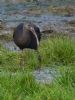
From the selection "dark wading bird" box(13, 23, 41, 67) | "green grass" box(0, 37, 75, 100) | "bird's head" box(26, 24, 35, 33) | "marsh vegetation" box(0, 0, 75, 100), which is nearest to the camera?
"green grass" box(0, 37, 75, 100)

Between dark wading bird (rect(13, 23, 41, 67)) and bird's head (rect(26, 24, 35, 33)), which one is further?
bird's head (rect(26, 24, 35, 33))

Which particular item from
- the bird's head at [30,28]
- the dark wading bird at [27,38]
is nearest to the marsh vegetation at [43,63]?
the dark wading bird at [27,38]

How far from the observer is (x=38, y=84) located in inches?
328

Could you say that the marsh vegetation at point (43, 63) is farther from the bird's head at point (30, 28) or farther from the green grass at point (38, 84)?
the bird's head at point (30, 28)

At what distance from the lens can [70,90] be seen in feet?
25.3

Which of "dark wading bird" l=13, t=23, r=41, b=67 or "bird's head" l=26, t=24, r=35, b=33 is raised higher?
"bird's head" l=26, t=24, r=35, b=33

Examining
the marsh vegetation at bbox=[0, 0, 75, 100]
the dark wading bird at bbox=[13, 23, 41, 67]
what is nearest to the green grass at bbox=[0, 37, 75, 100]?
the marsh vegetation at bbox=[0, 0, 75, 100]

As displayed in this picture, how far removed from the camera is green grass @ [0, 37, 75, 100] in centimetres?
743

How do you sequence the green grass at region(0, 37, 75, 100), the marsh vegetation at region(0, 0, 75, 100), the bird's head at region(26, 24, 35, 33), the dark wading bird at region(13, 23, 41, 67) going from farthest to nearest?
the bird's head at region(26, 24, 35, 33) < the dark wading bird at region(13, 23, 41, 67) < the marsh vegetation at region(0, 0, 75, 100) < the green grass at region(0, 37, 75, 100)

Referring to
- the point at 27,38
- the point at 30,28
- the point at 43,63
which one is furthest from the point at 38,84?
the point at 30,28

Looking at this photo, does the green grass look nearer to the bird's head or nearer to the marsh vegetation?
the marsh vegetation

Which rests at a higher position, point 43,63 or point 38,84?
point 38,84

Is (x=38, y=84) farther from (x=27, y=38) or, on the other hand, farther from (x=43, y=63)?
(x=27, y=38)

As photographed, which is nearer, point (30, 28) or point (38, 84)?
point (38, 84)
